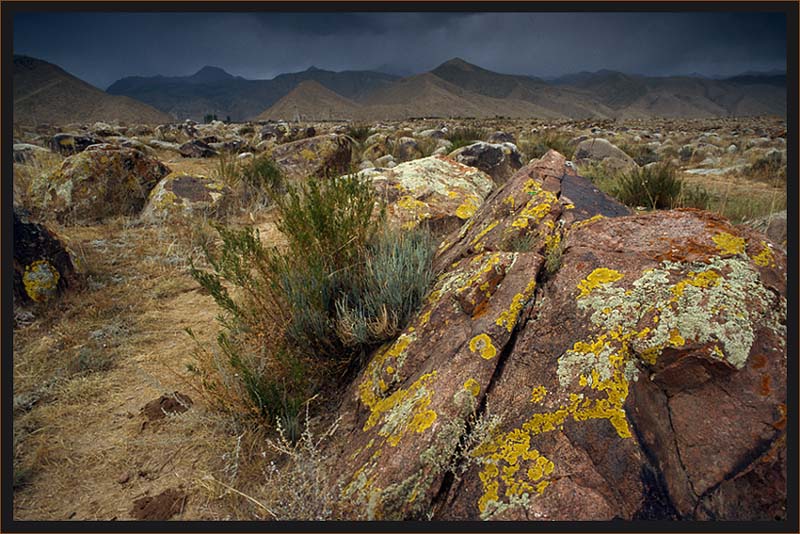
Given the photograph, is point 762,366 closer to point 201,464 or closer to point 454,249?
point 454,249

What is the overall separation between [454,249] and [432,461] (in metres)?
1.82

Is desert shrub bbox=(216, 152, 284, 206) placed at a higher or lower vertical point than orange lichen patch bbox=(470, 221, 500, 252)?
lower

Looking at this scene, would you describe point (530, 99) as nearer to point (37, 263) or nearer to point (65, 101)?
point (65, 101)

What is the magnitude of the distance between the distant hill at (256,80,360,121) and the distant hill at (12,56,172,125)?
27.6 m

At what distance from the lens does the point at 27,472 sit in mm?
2424

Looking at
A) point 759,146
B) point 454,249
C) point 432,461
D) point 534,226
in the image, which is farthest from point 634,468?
point 759,146

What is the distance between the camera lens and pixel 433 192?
5328 millimetres

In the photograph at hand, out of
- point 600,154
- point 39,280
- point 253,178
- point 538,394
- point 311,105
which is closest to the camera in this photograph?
point 538,394

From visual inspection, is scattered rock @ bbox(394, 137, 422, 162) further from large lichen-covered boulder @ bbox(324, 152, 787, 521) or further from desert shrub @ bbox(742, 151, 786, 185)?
large lichen-covered boulder @ bbox(324, 152, 787, 521)

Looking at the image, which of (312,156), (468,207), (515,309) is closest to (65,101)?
(312,156)

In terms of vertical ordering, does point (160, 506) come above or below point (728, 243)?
below

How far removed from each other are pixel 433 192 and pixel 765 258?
3786mm

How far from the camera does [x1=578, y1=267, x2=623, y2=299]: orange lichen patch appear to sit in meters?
2.08

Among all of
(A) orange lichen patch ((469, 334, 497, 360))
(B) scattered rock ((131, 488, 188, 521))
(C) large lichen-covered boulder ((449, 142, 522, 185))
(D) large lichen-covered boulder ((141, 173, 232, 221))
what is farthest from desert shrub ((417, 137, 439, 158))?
(B) scattered rock ((131, 488, 188, 521))
